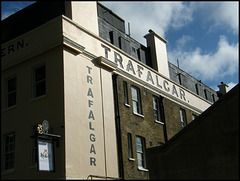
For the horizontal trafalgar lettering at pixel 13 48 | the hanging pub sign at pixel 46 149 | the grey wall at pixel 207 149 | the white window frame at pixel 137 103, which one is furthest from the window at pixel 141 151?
the horizontal trafalgar lettering at pixel 13 48

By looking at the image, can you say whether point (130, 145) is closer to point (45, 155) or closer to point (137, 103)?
point (137, 103)

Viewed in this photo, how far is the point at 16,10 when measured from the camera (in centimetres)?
2542

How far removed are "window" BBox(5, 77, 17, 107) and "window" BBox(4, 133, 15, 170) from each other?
2.00 meters

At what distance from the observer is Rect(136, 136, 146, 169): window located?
23266 mm

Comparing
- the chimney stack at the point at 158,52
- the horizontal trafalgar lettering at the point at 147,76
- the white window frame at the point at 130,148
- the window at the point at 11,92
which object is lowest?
the white window frame at the point at 130,148

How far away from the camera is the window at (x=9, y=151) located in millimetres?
19641

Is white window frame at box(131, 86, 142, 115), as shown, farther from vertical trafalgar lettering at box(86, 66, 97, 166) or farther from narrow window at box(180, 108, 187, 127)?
narrow window at box(180, 108, 187, 127)

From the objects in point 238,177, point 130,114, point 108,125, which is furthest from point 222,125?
point 130,114

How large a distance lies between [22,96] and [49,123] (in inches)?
115

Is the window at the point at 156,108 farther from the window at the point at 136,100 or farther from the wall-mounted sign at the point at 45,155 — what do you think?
the wall-mounted sign at the point at 45,155

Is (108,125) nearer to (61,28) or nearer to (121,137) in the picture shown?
(121,137)

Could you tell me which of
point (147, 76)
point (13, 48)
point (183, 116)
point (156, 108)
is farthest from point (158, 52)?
point (13, 48)

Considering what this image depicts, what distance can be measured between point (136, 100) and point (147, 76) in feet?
8.91

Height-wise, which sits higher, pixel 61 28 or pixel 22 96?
pixel 61 28
